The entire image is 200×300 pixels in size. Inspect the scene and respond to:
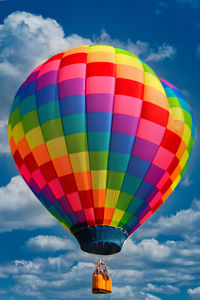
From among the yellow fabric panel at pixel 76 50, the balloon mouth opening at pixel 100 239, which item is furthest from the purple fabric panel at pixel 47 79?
the balloon mouth opening at pixel 100 239

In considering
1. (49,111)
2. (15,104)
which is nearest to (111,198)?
(49,111)

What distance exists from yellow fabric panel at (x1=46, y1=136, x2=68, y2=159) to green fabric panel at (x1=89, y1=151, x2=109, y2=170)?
1.21 m

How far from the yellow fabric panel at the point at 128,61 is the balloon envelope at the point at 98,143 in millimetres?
70

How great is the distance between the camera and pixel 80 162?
2194 centimetres

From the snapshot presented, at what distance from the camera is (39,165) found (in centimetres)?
2294

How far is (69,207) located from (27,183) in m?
3.27

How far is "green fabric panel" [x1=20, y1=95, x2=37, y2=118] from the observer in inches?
922

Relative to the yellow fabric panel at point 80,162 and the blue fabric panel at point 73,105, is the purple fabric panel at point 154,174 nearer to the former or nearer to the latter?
the yellow fabric panel at point 80,162

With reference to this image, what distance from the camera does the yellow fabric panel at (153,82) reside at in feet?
77.2

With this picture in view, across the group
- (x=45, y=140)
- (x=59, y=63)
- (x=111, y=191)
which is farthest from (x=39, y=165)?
(x=59, y=63)

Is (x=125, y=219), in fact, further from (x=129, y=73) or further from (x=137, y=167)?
(x=129, y=73)

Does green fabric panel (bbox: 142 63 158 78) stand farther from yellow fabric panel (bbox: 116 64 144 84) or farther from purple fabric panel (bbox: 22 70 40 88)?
purple fabric panel (bbox: 22 70 40 88)

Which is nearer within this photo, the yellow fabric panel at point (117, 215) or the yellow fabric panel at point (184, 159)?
the yellow fabric panel at point (117, 215)

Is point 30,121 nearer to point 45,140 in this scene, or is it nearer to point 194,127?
point 45,140
